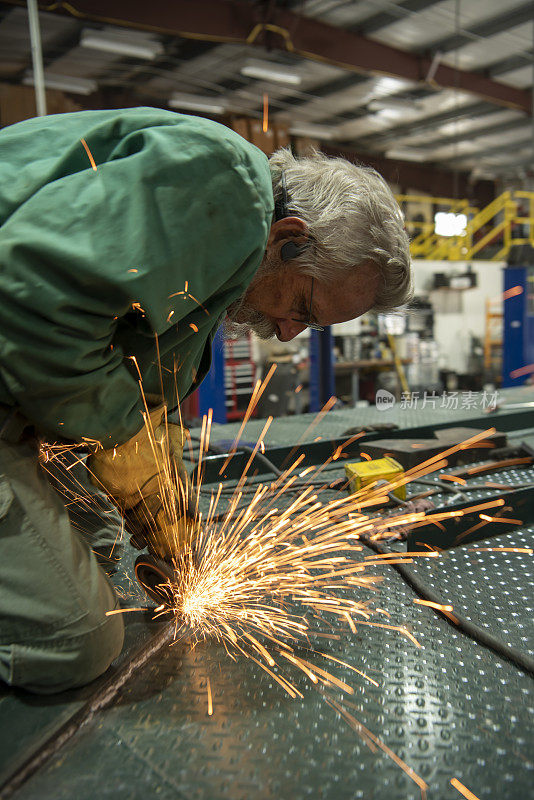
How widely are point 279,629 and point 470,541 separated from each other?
747 millimetres

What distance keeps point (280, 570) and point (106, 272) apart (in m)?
1.03

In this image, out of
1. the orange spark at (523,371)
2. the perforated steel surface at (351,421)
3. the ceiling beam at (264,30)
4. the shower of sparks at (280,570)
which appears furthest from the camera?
the orange spark at (523,371)

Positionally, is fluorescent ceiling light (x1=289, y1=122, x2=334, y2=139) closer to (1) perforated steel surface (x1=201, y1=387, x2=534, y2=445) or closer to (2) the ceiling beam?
(2) the ceiling beam

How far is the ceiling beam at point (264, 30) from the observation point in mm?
5508

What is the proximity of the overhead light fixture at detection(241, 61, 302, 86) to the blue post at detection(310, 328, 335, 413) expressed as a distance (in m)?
3.72

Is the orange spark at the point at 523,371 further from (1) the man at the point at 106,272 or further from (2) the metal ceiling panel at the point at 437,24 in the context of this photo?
(1) the man at the point at 106,272

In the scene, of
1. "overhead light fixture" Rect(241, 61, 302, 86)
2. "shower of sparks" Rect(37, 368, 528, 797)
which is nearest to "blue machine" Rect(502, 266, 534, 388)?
"overhead light fixture" Rect(241, 61, 302, 86)

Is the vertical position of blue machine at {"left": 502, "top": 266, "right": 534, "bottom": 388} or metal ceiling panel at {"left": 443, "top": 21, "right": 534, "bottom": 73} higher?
metal ceiling panel at {"left": 443, "top": 21, "right": 534, "bottom": 73}

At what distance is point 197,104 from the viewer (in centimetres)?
834

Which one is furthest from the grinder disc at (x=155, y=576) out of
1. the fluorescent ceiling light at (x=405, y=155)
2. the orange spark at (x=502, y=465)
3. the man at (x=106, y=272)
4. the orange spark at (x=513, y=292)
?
the fluorescent ceiling light at (x=405, y=155)

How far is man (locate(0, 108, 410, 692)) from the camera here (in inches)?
42.6

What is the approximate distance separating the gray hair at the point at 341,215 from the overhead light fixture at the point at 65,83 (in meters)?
6.99

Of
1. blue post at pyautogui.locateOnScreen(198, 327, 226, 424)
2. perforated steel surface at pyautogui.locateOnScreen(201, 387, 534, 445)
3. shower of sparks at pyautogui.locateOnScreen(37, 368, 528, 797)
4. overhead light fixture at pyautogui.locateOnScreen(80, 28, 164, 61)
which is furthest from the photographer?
overhead light fixture at pyautogui.locateOnScreen(80, 28, 164, 61)

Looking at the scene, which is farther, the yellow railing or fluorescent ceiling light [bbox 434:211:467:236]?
the yellow railing
